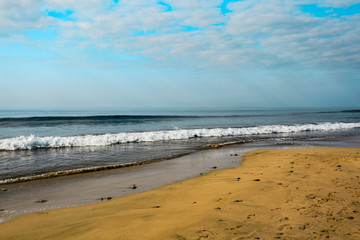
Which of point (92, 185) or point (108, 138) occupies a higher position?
point (108, 138)

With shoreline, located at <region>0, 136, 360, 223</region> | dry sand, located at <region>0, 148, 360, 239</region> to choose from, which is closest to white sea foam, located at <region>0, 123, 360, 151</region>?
shoreline, located at <region>0, 136, 360, 223</region>

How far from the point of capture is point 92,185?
7.11 m

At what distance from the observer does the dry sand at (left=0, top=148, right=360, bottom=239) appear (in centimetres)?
350

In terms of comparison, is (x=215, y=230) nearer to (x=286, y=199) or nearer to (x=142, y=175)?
(x=286, y=199)

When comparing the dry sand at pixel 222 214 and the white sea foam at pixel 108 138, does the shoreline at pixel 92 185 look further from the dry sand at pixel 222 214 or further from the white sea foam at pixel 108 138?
the white sea foam at pixel 108 138

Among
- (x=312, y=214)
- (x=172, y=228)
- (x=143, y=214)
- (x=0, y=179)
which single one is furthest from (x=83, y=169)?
(x=312, y=214)

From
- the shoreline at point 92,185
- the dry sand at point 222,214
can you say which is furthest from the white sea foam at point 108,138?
the dry sand at point 222,214

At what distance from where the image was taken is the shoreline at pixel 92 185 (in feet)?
18.4

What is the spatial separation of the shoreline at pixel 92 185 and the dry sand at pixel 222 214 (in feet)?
2.04

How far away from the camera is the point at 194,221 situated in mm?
3973

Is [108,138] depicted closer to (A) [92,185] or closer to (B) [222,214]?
(A) [92,185]

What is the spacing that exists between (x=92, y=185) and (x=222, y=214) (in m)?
4.49

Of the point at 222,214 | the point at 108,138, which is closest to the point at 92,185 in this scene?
the point at 222,214

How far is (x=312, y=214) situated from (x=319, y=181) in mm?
2408
